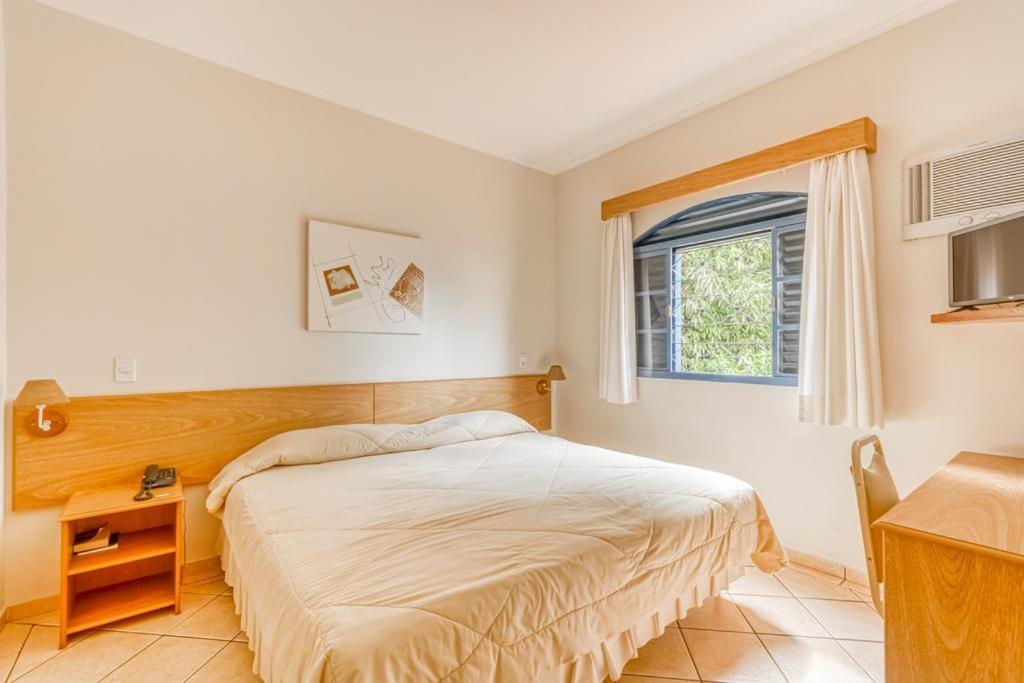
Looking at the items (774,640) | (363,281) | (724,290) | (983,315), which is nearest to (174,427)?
(363,281)

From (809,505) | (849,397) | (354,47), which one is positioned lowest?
(809,505)

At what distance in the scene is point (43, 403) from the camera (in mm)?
1787

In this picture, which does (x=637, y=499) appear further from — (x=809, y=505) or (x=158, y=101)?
(x=158, y=101)

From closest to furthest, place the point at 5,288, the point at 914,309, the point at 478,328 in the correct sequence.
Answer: the point at 5,288
the point at 914,309
the point at 478,328

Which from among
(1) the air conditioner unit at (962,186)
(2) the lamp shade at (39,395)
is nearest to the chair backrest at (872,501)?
(1) the air conditioner unit at (962,186)

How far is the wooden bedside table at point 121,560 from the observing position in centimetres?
176

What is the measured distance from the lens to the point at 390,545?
1357mm

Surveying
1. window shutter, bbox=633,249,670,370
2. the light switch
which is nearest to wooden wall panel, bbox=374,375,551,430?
window shutter, bbox=633,249,670,370

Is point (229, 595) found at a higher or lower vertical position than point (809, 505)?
lower

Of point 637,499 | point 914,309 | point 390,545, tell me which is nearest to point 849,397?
point 914,309

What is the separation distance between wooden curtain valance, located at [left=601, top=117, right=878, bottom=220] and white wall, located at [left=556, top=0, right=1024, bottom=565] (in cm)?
11

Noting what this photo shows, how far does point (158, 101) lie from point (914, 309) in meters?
3.72

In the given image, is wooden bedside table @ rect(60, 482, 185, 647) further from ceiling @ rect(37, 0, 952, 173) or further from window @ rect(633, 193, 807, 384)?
window @ rect(633, 193, 807, 384)

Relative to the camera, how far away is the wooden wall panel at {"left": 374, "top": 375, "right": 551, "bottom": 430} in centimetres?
293
